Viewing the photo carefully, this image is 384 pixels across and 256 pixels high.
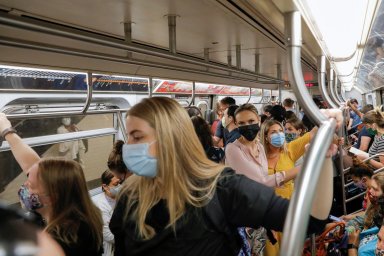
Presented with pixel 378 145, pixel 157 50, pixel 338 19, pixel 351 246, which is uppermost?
pixel 338 19

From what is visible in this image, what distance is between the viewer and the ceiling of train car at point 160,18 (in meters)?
1.76

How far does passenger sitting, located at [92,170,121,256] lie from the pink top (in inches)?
37.8

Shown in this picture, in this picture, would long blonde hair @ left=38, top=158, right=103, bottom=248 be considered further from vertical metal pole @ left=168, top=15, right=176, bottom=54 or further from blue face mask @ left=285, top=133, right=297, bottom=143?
blue face mask @ left=285, top=133, right=297, bottom=143

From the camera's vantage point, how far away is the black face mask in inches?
109

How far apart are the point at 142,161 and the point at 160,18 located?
106 centimetres

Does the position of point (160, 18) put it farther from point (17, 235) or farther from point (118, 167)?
point (17, 235)

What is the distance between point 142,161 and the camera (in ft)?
4.59

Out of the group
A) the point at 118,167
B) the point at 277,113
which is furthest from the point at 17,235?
the point at 277,113

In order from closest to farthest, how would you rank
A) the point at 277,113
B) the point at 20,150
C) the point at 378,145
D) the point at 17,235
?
the point at 17,235
the point at 20,150
the point at 277,113
the point at 378,145

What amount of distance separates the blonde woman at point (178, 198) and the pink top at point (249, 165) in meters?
1.29

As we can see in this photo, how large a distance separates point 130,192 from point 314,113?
0.87m

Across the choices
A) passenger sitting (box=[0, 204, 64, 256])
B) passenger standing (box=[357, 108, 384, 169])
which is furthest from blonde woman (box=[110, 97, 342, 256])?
passenger standing (box=[357, 108, 384, 169])

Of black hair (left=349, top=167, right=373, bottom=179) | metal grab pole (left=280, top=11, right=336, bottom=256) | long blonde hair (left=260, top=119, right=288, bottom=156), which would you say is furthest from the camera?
black hair (left=349, top=167, right=373, bottom=179)

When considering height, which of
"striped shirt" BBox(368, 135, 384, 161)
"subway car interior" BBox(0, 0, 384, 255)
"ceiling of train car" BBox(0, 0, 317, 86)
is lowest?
"striped shirt" BBox(368, 135, 384, 161)
